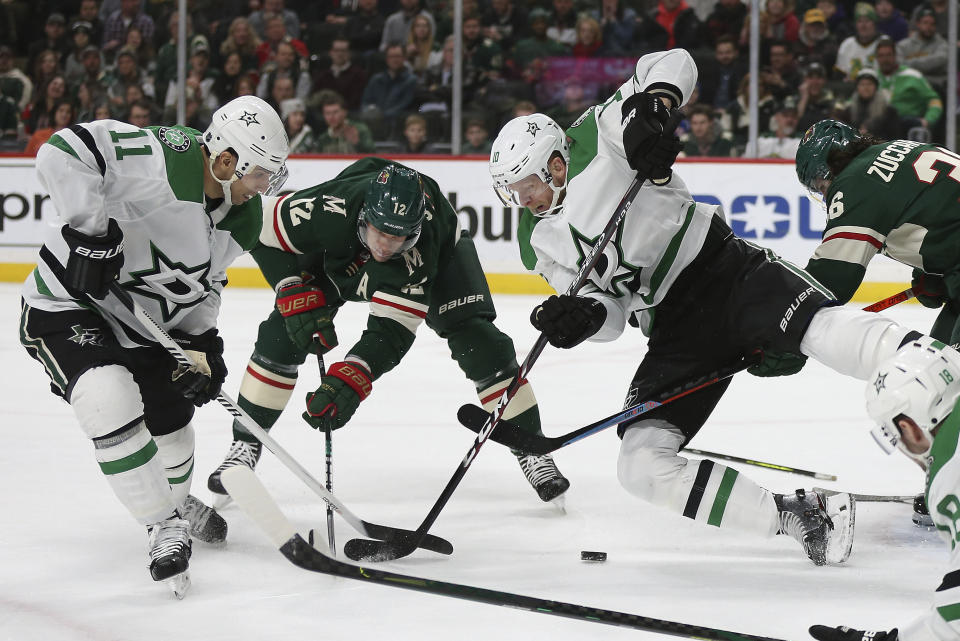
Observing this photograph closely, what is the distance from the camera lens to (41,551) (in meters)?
2.69

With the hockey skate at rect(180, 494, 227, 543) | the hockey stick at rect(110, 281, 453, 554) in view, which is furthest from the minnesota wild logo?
the hockey skate at rect(180, 494, 227, 543)

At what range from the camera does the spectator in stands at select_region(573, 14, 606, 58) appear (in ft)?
22.5

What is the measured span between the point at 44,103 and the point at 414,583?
6.27 meters

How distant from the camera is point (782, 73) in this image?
21.3 ft

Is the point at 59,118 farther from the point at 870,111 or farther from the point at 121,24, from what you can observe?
the point at 870,111

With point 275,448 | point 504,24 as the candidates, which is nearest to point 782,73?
point 504,24

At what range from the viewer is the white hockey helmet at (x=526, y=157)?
2.55 meters

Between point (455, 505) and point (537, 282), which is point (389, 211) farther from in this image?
point (537, 282)

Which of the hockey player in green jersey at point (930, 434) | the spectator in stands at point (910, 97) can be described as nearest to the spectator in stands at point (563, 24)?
the spectator in stands at point (910, 97)

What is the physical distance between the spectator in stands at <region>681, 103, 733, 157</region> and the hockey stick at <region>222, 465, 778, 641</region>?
477 cm

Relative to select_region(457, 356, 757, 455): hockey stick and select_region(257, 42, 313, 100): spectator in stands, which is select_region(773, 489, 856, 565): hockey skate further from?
select_region(257, 42, 313, 100): spectator in stands

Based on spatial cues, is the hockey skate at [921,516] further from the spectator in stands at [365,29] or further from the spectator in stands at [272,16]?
the spectator in stands at [272,16]

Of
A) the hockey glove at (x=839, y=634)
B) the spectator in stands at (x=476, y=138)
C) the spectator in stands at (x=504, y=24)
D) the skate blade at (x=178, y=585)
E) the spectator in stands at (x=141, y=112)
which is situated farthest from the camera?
the spectator in stands at (x=141, y=112)

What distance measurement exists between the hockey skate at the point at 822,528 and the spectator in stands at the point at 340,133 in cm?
483
